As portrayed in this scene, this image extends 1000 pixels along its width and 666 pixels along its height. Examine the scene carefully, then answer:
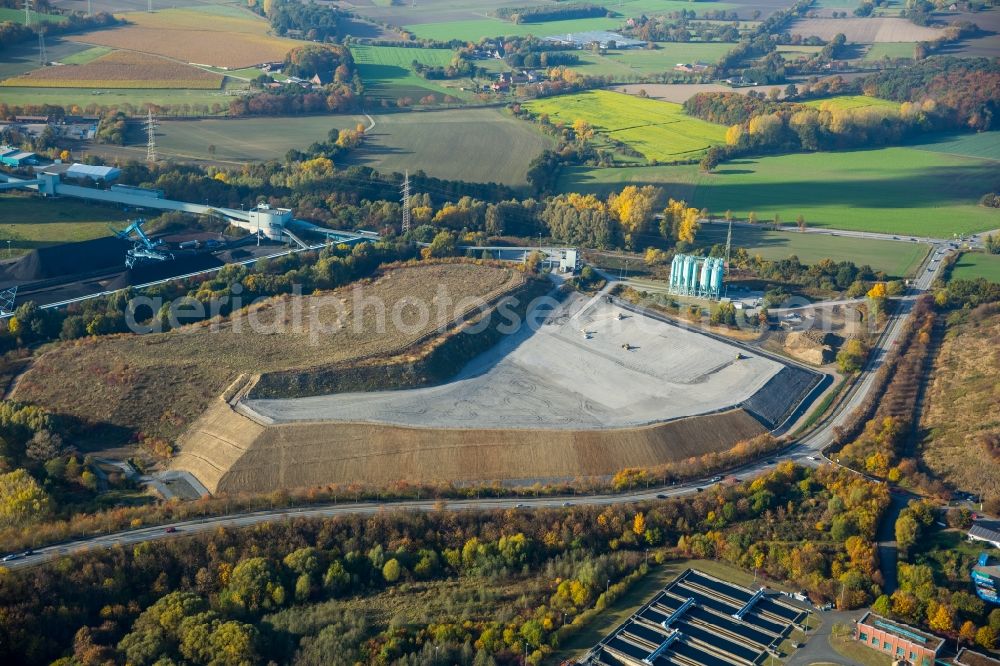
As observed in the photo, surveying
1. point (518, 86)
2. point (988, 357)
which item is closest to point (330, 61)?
point (518, 86)

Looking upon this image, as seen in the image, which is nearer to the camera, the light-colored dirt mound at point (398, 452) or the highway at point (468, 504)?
the highway at point (468, 504)

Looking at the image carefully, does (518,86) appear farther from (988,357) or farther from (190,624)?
(190,624)

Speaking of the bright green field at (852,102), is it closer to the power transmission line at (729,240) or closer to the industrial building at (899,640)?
the power transmission line at (729,240)

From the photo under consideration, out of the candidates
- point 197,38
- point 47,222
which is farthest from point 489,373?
point 197,38

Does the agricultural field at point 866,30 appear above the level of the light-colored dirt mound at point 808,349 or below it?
above

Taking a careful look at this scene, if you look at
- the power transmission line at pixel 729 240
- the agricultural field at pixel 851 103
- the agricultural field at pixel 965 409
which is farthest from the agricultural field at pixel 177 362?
the agricultural field at pixel 851 103

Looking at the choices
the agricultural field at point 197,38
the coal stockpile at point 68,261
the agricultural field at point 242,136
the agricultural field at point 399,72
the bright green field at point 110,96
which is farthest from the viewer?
the agricultural field at point 197,38

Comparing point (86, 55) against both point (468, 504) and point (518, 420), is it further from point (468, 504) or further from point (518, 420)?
Answer: point (468, 504)
